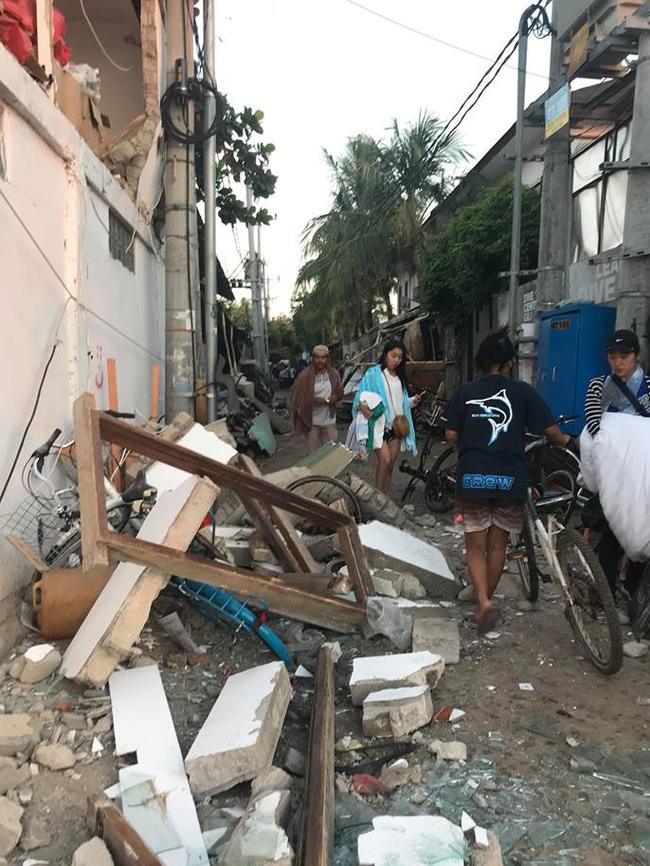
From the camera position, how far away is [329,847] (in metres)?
2.20

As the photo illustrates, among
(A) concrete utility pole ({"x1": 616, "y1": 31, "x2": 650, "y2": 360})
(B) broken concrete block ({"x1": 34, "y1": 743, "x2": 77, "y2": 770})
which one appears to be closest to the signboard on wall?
(A) concrete utility pole ({"x1": 616, "y1": 31, "x2": 650, "y2": 360})

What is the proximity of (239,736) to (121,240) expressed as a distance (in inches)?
241

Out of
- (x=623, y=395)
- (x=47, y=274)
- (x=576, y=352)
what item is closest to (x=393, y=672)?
(x=623, y=395)

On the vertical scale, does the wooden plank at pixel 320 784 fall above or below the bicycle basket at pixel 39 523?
below

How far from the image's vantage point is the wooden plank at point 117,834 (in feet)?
6.75

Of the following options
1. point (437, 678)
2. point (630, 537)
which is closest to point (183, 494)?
point (437, 678)

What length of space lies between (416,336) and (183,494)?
1758 cm

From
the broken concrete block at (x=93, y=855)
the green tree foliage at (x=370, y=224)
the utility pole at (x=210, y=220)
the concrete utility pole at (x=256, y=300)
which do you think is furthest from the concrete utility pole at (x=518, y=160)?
the concrete utility pole at (x=256, y=300)

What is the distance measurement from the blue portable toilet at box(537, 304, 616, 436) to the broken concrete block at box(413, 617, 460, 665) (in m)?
4.13

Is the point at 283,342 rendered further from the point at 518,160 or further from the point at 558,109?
the point at 558,109

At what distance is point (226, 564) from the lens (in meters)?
3.51

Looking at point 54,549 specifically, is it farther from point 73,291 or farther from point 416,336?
point 416,336

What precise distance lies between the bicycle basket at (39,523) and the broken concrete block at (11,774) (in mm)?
1729

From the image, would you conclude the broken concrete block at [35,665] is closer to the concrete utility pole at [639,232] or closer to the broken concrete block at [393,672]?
the broken concrete block at [393,672]
